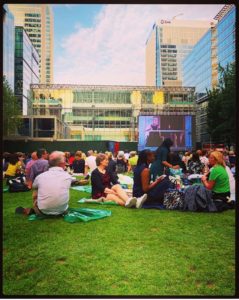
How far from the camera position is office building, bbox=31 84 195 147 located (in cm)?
4281

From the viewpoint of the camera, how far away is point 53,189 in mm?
5332

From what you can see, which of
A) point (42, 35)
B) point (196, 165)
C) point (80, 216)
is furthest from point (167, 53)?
point (80, 216)

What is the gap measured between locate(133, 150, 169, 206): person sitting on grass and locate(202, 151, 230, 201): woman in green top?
2.80ft

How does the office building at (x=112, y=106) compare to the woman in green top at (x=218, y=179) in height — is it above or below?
above

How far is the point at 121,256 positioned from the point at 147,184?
10.00 feet

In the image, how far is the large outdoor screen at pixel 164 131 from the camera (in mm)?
20969

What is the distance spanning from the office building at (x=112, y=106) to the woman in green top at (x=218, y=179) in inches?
1440

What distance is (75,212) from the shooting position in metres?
5.73

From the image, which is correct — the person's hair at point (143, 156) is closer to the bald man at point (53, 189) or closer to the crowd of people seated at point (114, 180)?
the crowd of people seated at point (114, 180)

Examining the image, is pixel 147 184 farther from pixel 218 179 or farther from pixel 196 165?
pixel 196 165

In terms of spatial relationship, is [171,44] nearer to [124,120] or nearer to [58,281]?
[124,120]

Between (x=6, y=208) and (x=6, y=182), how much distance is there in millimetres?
3562

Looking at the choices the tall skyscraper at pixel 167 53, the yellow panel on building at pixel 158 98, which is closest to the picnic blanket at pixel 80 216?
the yellow panel on building at pixel 158 98

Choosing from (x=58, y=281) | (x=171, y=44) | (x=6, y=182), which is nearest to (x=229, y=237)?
(x=58, y=281)
